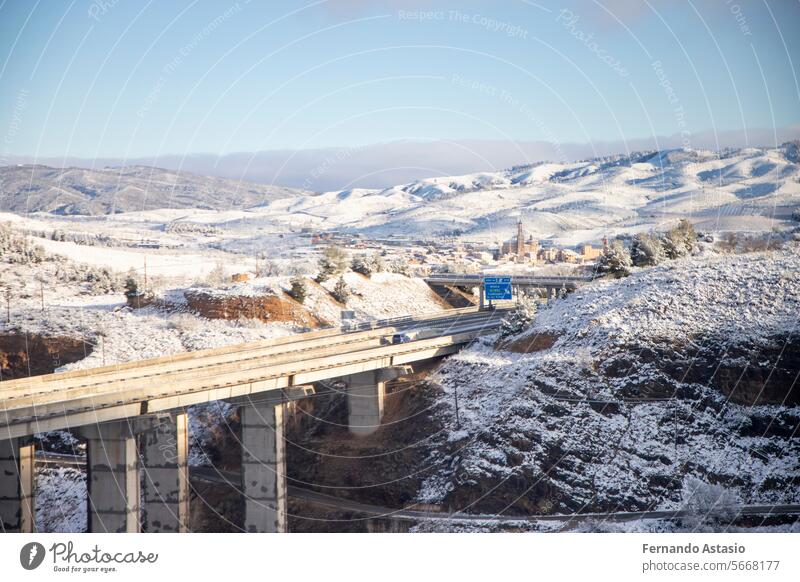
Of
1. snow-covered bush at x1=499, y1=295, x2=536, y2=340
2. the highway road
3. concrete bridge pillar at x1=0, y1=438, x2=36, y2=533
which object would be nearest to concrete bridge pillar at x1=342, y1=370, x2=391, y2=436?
the highway road

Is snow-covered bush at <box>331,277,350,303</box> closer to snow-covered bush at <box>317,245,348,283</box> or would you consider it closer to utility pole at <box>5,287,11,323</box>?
snow-covered bush at <box>317,245,348,283</box>

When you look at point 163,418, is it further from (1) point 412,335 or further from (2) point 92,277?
(2) point 92,277

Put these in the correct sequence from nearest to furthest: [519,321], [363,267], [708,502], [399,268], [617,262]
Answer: [708,502]
[519,321]
[617,262]
[363,267]
[399,268]

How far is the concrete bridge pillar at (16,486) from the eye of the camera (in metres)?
45.0

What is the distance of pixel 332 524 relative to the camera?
52781 millimetres

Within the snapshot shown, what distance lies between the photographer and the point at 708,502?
45.9m

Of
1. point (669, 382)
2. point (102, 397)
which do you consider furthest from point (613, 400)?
point (102, 397)

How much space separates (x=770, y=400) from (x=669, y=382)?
6.43 metres

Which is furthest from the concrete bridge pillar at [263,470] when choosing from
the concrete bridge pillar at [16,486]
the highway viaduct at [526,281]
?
the highway viaduct at [526,281]

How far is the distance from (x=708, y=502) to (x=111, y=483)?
3140cm

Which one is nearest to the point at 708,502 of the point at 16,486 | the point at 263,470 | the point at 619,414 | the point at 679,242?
the point at 619,414

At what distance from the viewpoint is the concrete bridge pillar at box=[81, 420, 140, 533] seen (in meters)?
42.3

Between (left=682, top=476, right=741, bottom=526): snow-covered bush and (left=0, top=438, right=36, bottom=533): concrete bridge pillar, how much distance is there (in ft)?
116

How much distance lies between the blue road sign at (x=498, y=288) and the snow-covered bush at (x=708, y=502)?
4439cm
